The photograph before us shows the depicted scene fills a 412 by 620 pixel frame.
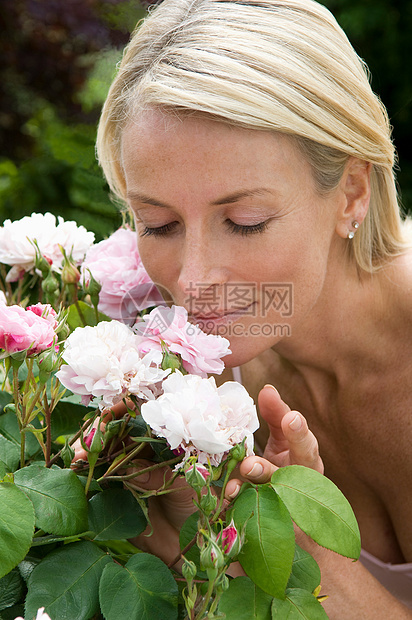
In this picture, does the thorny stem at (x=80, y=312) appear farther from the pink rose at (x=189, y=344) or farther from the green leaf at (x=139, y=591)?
the green leaf at (x=139, y=591)

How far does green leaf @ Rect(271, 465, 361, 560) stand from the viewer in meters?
0.81

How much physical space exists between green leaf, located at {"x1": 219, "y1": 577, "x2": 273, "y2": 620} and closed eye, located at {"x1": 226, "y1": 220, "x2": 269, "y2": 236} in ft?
2.05

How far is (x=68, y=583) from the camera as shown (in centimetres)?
83

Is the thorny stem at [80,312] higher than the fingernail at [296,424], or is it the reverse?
the thorny stem at [80,312]

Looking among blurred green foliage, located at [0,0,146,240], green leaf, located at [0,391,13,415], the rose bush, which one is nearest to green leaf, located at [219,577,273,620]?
the rose bush

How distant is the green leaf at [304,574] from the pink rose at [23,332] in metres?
0.45

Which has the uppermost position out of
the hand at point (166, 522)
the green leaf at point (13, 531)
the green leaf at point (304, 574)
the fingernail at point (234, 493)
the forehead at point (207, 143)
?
the forehead at point (207, 143)

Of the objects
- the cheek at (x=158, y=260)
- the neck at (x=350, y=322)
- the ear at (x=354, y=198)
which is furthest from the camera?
the neck at (x=350, y=322)

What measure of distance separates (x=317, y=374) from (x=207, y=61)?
94cm

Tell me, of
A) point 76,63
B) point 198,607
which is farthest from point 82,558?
point 76,63

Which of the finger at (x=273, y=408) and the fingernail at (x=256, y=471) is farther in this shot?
the finger at (x=273, y=408)

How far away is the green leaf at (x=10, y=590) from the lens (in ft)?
2.85

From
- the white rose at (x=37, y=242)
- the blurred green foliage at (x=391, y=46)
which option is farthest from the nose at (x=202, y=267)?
the blurred green foliage at (x=391, y=46)

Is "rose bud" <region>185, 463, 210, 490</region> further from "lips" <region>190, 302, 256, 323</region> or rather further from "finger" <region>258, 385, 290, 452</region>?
"lips" <region>190, 302, 256, 323</region>
